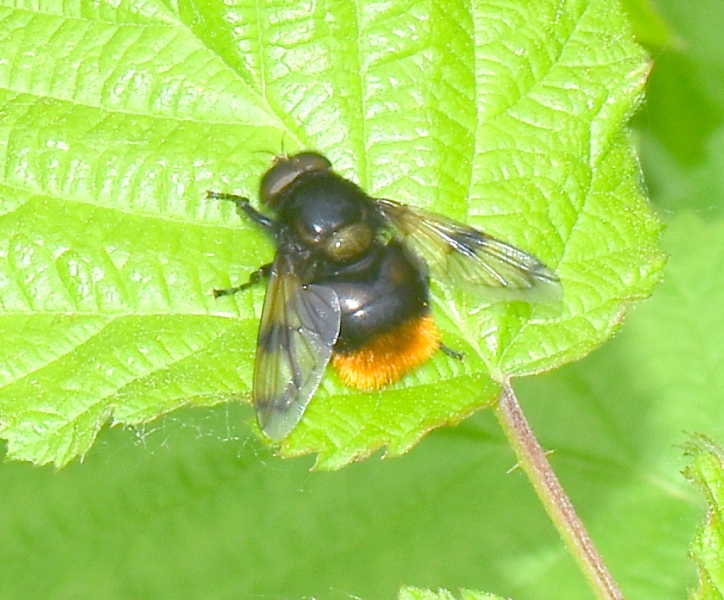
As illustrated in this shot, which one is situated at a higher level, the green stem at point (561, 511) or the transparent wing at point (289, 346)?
the transparent wing at point (289, 346)

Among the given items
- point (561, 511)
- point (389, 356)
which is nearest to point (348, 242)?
point (389, 356)

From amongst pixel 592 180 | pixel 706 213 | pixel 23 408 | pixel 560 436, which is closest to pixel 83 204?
pixel 23 408

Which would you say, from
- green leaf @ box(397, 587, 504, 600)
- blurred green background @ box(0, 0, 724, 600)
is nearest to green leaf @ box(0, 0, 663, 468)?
green leaf @ box(397, 587, 504, 600)

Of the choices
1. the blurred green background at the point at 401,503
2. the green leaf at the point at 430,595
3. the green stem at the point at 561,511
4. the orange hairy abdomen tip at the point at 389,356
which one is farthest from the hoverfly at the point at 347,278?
the blurred green background at the point at 401,503

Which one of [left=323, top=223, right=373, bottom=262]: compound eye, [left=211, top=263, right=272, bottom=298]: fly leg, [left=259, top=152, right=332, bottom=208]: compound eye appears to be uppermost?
[left=259, top=152, right=332, bottom=208]: compound eye

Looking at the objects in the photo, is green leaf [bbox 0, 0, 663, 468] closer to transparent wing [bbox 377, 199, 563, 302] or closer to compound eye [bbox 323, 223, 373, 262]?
transparent wing [bbox 377, 199, 563, 302]

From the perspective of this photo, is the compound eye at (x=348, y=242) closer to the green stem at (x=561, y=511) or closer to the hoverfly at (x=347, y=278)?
the hoverfly at (x=347, y=278)

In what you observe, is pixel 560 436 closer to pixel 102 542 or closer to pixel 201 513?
pixel 201 513
